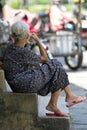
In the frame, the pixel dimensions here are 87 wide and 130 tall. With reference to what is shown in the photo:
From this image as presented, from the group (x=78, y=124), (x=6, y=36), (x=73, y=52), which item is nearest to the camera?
(x=78, y=124)

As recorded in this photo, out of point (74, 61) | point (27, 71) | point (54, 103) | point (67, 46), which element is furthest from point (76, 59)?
point (27, 71)

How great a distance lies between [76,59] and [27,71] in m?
7.71

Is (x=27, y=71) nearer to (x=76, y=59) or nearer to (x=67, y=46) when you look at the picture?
(x=67, y=46)

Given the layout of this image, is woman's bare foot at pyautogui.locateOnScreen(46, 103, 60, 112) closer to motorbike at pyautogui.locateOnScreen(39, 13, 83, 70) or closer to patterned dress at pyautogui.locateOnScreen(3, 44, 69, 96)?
patterned dress at pyautogui.locateOnScreen(3, 44, 69, 96)

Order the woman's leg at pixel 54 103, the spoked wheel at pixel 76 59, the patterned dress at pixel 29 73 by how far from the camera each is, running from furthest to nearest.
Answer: the spoked wheel at pixel 76 59, the woman's leg at pixel 54 103, the patterned dress at pixel 29 73

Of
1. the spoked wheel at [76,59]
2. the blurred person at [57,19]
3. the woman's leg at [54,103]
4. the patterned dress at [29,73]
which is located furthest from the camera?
the blurred person at [57,19]

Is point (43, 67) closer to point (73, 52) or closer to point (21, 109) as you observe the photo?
point (21, 109)

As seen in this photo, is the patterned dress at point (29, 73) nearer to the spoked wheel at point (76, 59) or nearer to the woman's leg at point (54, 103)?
the woman's leg at point (54, 103)

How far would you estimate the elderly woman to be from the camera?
602 cm

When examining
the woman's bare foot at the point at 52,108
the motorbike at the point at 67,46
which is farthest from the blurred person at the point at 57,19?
the woman's bare foot at the point at 52,108

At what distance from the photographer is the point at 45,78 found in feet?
20.0

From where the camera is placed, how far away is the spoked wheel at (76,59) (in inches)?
525

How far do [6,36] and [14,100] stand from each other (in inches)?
180

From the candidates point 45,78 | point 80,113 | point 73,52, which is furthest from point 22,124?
point 73,52
